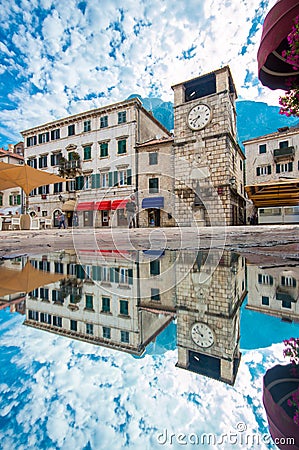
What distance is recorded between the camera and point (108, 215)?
20031mm

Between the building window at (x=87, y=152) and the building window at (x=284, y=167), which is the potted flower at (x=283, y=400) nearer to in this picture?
the building window at (x=87, y=152)

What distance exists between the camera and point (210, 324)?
1064 millimetres

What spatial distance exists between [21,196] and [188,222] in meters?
17.6

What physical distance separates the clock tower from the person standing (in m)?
3.44

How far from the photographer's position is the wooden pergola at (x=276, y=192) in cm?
924

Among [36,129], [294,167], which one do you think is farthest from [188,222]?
[36,129]

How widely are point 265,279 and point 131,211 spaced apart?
57.0 ft

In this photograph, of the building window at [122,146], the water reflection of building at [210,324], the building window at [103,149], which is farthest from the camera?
the building window at [103,149]

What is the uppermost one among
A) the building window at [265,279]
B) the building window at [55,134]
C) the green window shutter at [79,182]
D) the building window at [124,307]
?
the building window at [55,134]

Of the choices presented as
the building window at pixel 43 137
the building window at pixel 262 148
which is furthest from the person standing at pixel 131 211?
the building window at pixel 262 148

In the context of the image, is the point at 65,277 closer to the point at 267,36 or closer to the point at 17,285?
the point at 17,285

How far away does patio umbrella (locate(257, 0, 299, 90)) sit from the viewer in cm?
377

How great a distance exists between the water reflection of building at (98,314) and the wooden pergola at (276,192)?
933 cm

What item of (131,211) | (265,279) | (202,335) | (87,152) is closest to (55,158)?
(87,152)
